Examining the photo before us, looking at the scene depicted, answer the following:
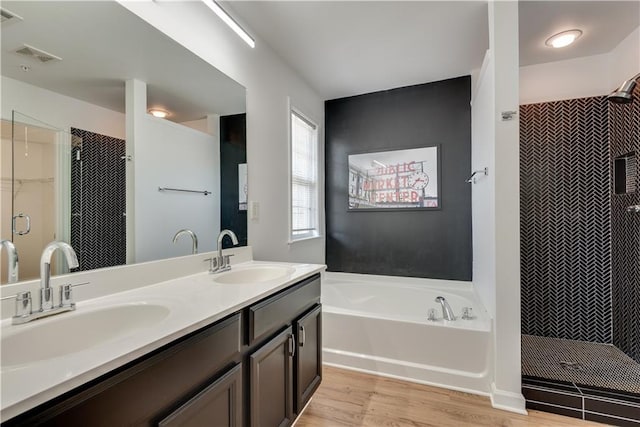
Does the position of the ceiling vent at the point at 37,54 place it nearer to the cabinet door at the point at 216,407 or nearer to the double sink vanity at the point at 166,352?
the double sink vanity at the point at 166,352

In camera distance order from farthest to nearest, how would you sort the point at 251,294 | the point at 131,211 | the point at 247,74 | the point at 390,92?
the point at 390,92 < the point at 247,74 < the point at 131,211 < the point at 251,294

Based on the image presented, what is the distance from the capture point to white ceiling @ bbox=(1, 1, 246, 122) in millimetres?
1042

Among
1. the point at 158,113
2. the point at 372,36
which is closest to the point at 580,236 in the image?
the point at 372,36

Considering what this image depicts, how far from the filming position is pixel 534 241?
2.73 metres

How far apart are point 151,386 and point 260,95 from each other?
2104 millimetres

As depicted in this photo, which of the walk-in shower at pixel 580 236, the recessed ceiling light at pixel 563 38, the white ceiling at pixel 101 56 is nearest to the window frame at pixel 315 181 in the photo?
the white ceiling at pixel 101 56

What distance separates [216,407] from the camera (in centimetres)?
99

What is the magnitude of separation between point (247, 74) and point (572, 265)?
3.17 metres

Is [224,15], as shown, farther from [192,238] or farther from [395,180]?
[395,180]

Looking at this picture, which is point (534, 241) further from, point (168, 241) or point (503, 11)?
point (168, 241)

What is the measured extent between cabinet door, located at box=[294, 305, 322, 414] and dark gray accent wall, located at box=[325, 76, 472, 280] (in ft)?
5.74

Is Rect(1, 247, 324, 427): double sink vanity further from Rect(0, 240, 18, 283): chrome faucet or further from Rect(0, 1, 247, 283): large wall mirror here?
Rect(0, 1, 247, 283): large wall mirror

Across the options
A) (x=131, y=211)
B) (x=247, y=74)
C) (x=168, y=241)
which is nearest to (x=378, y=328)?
(x=168, y=241)

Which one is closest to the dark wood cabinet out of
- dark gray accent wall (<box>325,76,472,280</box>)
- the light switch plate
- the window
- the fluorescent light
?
the light switch plate
